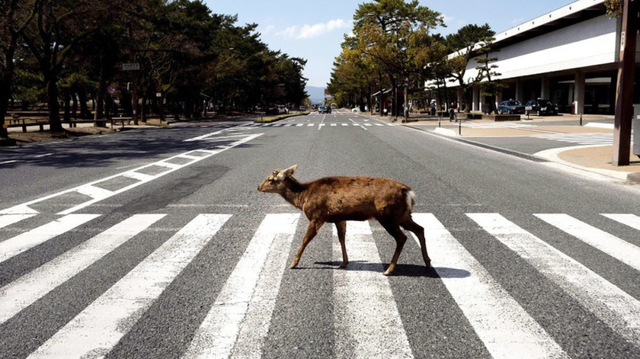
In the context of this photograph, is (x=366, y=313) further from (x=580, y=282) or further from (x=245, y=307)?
(x=580, y=282)

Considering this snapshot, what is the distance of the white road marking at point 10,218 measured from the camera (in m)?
7.99

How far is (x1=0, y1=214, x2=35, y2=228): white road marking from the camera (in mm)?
7990

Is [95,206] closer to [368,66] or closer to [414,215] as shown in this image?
[414,215]

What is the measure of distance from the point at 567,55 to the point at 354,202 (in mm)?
54687

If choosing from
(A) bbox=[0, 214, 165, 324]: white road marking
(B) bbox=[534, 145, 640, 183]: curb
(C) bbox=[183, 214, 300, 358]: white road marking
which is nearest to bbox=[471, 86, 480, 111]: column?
(B) bbox=[534, 145, 640, 183]: curb

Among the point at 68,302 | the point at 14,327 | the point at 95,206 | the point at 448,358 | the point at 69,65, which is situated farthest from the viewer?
the point at 69,65

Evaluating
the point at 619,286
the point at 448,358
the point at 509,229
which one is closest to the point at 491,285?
the point at 619,286

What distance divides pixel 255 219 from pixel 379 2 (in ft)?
191

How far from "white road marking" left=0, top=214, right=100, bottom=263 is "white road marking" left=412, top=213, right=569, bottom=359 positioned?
509 cm

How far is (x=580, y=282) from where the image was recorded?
5.10m

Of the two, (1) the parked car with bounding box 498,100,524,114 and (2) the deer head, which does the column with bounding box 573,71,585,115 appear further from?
(2) the deer head

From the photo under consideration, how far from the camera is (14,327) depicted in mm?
4160

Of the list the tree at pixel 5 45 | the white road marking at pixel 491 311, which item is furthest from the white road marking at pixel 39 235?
the tree at pixel 5 45

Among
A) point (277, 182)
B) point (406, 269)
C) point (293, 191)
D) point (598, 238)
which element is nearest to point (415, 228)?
point (406, 269)
